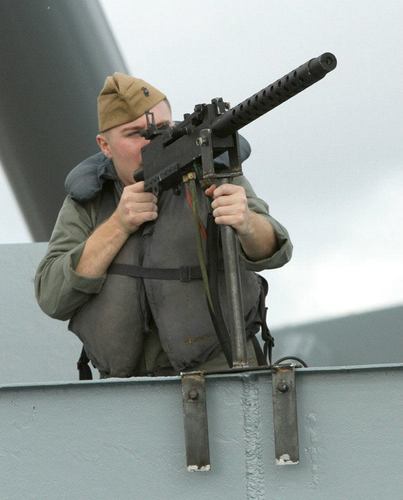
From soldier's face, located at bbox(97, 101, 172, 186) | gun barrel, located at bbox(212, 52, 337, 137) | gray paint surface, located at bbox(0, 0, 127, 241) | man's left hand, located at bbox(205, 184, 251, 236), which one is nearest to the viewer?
gun barrel, located at bbox(212, 52, 337, 137)

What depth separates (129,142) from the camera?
1925mm

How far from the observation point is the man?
69.3 inches

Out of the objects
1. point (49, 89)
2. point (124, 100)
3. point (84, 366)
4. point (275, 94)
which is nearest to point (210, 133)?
point (275, 94)

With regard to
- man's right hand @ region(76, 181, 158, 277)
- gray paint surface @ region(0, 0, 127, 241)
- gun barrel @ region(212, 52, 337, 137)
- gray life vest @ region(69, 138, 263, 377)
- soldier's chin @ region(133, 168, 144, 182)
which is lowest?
gray life vest @ region(69, 138, 263, 377)

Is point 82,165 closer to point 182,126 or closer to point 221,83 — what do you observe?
point 182,126

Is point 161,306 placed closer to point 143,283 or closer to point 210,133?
point 143,283

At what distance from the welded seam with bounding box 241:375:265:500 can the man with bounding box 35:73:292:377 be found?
36 centimetres

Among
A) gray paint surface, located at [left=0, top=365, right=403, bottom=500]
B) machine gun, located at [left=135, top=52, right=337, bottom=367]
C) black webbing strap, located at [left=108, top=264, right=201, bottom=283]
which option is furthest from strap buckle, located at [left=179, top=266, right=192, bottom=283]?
gray paint surface, located at [left=0, top=365, right=403, bottom=500]

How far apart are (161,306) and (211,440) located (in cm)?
41

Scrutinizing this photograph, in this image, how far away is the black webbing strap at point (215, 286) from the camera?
5.35ft

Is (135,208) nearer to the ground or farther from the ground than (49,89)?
nearer to the ground

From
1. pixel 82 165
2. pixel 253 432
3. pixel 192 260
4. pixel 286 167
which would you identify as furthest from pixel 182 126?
pixel 286 167

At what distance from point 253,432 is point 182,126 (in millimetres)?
503

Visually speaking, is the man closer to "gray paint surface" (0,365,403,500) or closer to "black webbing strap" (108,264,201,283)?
"black webbing strap" (108,264,201,283)
